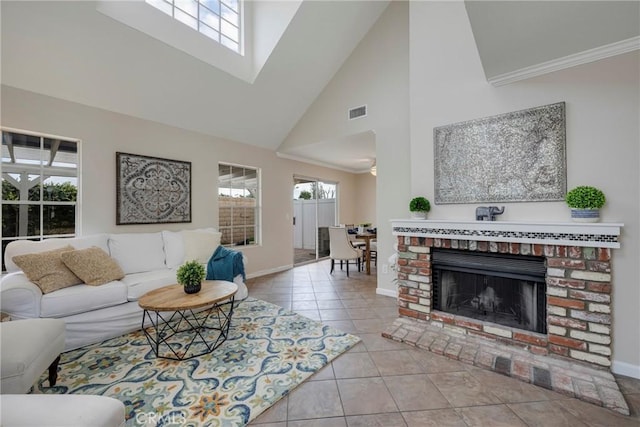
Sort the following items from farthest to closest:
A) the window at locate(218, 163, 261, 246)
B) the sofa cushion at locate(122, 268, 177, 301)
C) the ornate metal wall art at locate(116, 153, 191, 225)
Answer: the window at locate(218, 163, 261, 246) → the ornate metal wall art at locate(116, 153, 191, 225) → the sofa cushion at locate(122, 268, 177, 301)

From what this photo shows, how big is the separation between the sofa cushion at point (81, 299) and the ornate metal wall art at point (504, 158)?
3.40 metres

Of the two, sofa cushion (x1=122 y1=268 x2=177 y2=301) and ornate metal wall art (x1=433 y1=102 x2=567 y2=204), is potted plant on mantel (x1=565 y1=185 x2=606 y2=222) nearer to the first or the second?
ornate metal wall art (x1=433 y1=102 x2=567 y2=204)

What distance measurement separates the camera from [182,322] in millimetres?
2963

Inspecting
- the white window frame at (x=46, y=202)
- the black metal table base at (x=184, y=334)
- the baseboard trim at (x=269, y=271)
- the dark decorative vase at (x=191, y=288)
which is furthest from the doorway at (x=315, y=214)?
the dark decorative vase at (x=191, y=288)

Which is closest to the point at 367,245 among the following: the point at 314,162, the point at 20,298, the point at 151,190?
the point at 314,162

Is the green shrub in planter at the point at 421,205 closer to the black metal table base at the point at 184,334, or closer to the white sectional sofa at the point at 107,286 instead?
the black metal table base at the point at 184,334

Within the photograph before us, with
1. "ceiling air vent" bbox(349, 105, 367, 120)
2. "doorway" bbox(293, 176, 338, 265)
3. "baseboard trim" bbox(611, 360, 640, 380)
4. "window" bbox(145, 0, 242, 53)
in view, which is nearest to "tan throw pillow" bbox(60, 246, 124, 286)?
"window" bbox(145, 0, 242, 53)

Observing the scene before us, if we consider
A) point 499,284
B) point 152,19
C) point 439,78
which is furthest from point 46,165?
point 499,284

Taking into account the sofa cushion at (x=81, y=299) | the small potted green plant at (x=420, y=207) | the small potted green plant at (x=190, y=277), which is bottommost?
the sofa cushion at (x=81, y=299)

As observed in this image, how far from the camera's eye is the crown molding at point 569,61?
1.93 metres

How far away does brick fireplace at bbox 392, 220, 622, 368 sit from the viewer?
1.99m

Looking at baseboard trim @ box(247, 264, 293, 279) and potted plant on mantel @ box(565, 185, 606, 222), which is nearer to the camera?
potted plant on mantel @ box(565, 185, 606, 222)

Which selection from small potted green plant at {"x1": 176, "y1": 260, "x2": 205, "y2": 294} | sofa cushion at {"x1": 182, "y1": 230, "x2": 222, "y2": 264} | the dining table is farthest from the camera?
the dining table

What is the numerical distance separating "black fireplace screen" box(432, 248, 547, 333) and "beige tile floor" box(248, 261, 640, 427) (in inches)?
25.2
